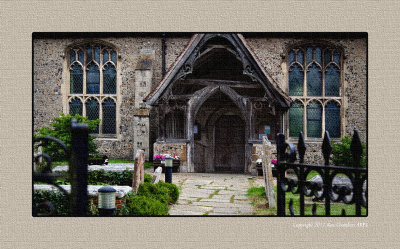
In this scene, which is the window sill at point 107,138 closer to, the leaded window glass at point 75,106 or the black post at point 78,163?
the leaded window glass at point 75,106

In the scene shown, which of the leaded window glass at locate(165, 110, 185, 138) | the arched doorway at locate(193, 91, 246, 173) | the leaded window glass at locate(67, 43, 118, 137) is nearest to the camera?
the leaded window glass at locate(165, 110, 185, 138)

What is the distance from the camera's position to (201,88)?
33.8 feet

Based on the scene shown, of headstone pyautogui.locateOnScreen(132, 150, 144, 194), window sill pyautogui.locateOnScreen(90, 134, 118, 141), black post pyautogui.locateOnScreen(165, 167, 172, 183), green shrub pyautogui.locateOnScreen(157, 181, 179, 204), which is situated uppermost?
window sill pyautogui.locateOnScreen(90, 134, 118, 141)

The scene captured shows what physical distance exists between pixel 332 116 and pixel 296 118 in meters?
1.25

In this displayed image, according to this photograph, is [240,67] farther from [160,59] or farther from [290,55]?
[160,59]

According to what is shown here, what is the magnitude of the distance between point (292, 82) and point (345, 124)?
2348 mm

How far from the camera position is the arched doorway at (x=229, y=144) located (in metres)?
10.7

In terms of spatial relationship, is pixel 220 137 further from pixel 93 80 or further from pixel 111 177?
pixel 111 177

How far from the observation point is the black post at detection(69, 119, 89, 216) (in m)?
1.85

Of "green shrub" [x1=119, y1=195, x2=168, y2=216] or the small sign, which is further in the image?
the small sign

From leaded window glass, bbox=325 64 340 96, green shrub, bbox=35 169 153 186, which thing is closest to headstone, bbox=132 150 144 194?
green shrub, bbox=35 169 153 186

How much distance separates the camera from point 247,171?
29.5ft

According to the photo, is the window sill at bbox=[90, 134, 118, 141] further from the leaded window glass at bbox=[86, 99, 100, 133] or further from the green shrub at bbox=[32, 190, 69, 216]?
the green shrub at bbox=[32, 190, 69, 216]

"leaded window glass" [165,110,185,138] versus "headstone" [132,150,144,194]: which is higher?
"leaded window glass" [165,110,185,138]
